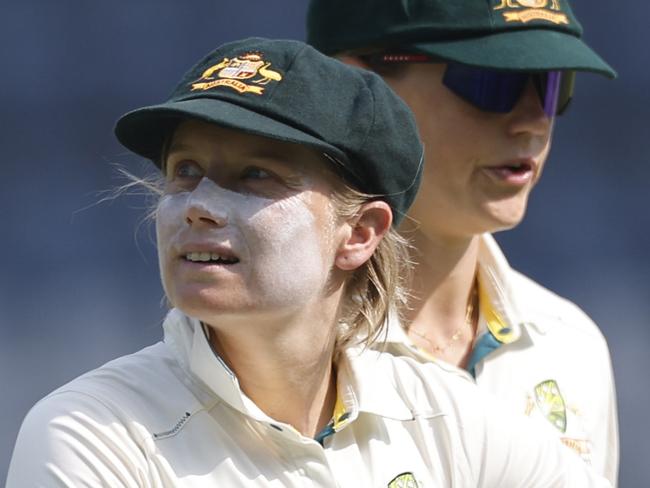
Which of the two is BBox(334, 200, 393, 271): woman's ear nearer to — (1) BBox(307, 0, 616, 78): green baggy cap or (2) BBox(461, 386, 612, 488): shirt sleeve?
(2) BBox(461, 386, 612, 488): shirt sleeve

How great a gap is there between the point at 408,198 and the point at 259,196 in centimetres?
38

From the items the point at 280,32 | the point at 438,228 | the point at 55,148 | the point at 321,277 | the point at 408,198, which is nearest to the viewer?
the point at 321,277

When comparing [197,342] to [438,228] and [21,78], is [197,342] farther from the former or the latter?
[21,78]

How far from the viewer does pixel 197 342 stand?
2.31 metres

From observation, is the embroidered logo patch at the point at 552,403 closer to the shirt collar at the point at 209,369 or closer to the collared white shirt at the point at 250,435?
the collared white shirt at the point at 250,435

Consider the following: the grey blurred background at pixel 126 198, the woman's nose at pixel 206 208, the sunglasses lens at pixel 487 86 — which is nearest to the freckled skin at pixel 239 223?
the woman's nose at pixel 206 208

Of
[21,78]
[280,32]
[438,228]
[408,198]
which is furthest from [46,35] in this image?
[408,198]

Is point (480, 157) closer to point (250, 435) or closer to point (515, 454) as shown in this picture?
point (515, 454)

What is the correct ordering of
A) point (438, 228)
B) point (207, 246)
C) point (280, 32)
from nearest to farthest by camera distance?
point (207, 246), point (438, 228), point (280, 32)

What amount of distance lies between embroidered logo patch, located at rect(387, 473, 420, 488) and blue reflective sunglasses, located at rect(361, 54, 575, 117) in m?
0.96

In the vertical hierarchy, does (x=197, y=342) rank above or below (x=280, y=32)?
above

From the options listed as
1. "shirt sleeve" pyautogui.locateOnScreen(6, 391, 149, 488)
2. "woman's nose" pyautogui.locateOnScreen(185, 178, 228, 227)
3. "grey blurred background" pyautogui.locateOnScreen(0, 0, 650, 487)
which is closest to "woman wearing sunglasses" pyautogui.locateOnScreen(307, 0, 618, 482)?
"woman's nose" pyautogui.locateOnScreen(185, 178, 228, 227)

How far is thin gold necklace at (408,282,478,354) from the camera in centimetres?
315

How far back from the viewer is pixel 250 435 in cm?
231
